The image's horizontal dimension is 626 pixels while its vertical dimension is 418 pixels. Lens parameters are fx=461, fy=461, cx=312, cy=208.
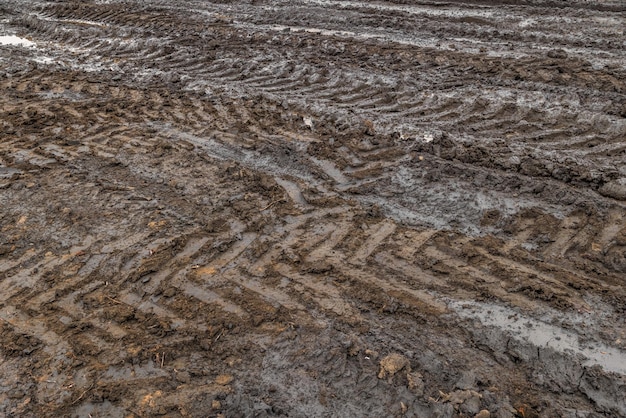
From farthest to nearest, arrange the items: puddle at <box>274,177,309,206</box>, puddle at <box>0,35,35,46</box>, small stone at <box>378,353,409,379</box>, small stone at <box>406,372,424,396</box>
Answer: puddle at <box>0,35,35,46</box>
puddle at <box>274,177,309,206</box>
small stone at <box>378,353,409,379</box>
small stone at <box>406,372,424,396</box>

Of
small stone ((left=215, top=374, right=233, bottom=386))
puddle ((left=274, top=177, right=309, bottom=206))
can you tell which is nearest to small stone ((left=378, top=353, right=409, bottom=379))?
small stone ((left=215, top=374, right=233, bottom=386))

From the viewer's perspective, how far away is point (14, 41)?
11.1 m

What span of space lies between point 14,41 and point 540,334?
12788mm

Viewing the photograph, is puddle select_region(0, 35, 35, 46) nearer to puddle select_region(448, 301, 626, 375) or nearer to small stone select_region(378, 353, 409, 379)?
small stone select_region(378, 353, 409, 379)

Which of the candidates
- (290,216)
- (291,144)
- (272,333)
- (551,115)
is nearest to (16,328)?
(272,333)

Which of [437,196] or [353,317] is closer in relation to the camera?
[353,317]

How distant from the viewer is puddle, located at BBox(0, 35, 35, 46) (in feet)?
35.7

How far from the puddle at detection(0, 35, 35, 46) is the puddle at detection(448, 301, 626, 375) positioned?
11.6m

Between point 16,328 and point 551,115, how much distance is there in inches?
250

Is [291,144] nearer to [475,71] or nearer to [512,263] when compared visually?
[512,263]

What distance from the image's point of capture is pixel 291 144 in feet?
18.8

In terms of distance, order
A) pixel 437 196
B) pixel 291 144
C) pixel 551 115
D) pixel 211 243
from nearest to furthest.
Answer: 1. pixel 211 243
2. pixel 437 196
3. pixel 291 144
4. pixel 551 115

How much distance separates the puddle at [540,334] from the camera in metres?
3.08

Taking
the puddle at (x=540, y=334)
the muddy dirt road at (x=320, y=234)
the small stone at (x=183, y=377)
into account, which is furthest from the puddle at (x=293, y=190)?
the small stone at (x=183, y=377)
